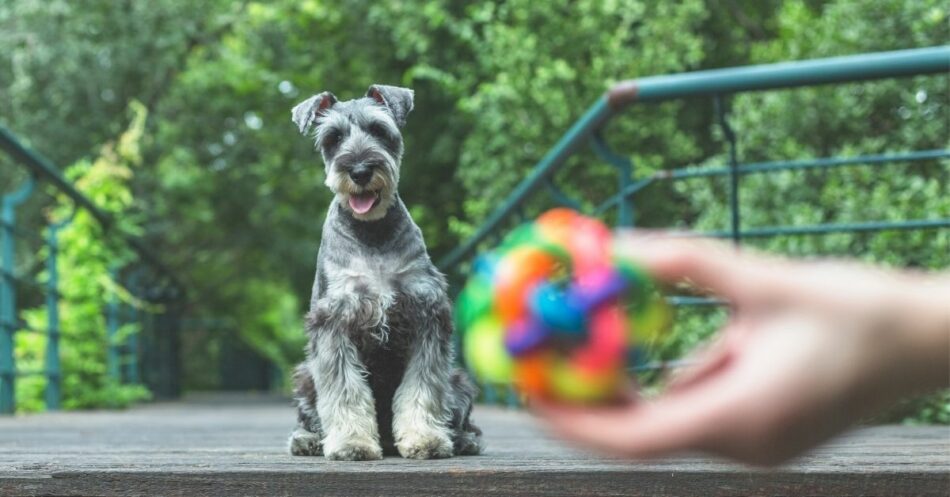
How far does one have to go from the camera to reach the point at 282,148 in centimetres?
→ 1566

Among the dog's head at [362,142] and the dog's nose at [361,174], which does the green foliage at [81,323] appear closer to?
the dog's head at [362,142]

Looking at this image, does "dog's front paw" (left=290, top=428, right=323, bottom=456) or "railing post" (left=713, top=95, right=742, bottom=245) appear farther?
"railing post" (left=713, top=95, right=742, bottom=245)

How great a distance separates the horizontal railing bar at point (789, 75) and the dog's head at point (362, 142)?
142cm

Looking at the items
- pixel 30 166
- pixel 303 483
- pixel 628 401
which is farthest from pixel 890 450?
pixel 30 166

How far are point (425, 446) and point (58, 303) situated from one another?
21.2ft

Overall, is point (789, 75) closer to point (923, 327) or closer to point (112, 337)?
point (923, 327)

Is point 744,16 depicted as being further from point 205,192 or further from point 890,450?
point 890,450

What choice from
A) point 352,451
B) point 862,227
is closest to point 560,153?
point 862,227

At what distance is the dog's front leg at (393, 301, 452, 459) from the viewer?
3215 millimetres

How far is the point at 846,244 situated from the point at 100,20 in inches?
452

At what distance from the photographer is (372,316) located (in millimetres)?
3242

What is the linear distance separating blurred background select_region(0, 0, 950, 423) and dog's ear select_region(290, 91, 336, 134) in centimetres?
268

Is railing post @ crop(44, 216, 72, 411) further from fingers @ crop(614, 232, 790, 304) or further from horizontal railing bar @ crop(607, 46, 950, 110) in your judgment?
fingers @ crop(614, 232, 790, 304)

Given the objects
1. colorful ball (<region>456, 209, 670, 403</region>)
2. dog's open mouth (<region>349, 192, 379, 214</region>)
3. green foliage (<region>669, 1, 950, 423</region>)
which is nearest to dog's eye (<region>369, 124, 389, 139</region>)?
dog's open mouth (<region>349, 192, 379, 214</region>)
